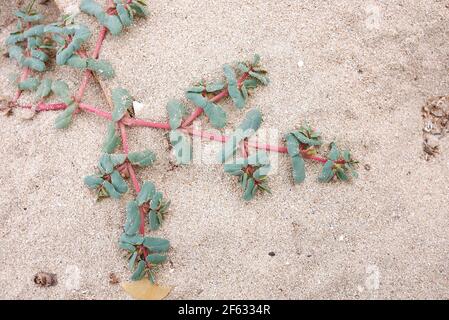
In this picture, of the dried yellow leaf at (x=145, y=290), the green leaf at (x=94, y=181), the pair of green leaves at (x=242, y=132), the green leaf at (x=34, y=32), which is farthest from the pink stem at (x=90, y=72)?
the dried yellow leaf at (x=145, y=290)

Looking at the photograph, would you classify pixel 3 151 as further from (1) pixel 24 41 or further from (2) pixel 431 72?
(2) pixel 431 72

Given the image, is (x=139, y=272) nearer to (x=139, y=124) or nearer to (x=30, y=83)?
(x=139, y=124)

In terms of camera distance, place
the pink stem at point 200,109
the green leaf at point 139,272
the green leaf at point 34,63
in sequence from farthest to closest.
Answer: the green leaf at point 34,63 < the pink stem at point 200,109 < the green leaf at point 139,272

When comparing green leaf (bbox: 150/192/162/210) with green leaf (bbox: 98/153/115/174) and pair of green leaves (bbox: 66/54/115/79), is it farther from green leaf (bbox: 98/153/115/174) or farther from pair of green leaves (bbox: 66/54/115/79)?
pair of green leaves (bbox: 66/54/115/79)

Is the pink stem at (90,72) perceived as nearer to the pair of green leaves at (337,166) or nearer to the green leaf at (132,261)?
the green leaf at (132,261)

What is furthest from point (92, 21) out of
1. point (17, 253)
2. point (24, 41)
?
point (17, 253)

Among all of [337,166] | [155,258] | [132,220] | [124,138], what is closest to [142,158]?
[124,138]

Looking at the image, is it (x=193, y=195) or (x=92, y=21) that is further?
(x=92, y=21)

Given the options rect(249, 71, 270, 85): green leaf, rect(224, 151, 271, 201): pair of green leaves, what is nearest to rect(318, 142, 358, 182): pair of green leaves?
rect(224, 151, 271, 201): pair of green leaves
